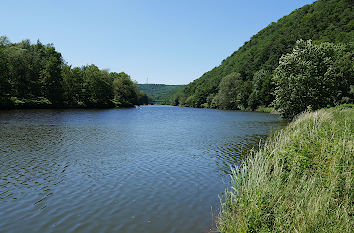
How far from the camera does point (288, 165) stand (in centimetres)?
891

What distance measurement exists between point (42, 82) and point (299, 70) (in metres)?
73.2

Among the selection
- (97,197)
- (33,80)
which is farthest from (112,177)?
(33,80)

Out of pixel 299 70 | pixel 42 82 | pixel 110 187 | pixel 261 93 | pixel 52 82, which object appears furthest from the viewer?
pixel 261 93

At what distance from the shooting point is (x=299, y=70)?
3741cm

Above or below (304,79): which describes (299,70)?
above

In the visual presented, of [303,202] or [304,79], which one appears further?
[304,79]

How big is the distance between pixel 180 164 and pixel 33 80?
7915 centimetres

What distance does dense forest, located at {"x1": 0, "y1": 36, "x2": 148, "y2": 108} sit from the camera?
67.5 m

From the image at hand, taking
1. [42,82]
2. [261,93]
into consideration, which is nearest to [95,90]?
[42,82]

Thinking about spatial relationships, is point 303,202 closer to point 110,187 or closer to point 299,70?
point 110,187

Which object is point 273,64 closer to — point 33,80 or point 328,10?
point 328,10

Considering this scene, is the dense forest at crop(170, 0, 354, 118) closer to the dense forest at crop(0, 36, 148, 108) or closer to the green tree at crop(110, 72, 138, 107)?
the green tree at crop(110, 72, 138, 107)

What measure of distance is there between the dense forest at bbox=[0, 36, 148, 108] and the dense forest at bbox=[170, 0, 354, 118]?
54.4 meters

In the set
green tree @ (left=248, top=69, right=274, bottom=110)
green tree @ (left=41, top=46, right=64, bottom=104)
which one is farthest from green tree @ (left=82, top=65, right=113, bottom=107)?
green tree @ (left=248, top=69, right=274, bottom=110)
